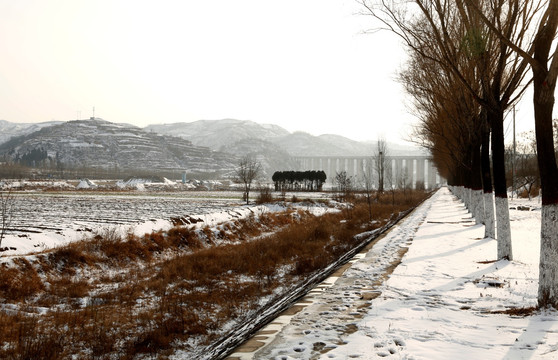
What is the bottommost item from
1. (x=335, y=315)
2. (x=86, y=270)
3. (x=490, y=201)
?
(x=86, y=270)

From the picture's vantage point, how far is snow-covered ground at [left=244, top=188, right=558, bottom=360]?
4.54 meters

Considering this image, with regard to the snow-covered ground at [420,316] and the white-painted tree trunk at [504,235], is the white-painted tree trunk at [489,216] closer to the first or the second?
the snow-covered ground at [420,316]

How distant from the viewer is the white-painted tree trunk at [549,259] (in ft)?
19.7

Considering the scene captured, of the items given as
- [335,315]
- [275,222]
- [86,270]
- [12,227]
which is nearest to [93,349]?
[335,315]

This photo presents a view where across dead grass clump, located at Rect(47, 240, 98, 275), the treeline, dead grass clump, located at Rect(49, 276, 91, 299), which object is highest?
the treeline

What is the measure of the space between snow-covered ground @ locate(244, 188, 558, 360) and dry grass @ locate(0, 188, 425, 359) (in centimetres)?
216

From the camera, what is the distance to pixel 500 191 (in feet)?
33.6

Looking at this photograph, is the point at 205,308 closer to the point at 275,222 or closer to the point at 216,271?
the point at 216,271

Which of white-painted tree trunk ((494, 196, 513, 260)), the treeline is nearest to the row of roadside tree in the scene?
white-painted tree trunk ((494, 196, 513, 260))

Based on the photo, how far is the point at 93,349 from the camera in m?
6.20

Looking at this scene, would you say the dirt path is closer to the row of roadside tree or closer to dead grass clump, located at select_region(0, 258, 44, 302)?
the row of roadside tree

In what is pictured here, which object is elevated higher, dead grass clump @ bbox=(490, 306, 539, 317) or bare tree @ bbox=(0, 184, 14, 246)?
bare tree @ bbox=(0, 184, 14, 246)

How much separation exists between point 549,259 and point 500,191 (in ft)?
14.6

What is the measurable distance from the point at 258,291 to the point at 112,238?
7285 millimetres
